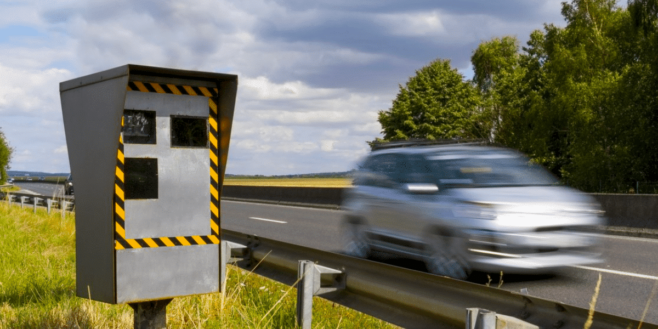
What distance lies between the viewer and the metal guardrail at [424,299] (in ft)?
11.2

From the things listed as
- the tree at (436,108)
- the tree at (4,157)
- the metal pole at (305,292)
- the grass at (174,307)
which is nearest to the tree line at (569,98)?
the tree at (436,108)

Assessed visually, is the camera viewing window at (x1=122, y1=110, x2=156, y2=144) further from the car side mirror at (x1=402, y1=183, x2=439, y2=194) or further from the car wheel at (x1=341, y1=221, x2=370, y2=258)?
the car wheel at (x1=341, y1=221, x2=370, y2=258)

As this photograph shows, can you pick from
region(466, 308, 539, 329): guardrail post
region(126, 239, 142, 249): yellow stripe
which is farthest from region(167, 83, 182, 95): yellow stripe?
region(466, 308, 539, 329): guardrail post

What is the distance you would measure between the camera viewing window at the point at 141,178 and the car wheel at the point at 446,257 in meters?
4.70

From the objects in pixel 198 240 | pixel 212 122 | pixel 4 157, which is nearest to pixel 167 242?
pixel 198 240

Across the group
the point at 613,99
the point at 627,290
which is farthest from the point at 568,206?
the point at 613,99

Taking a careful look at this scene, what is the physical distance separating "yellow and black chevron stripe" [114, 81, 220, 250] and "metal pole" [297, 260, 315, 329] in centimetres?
65

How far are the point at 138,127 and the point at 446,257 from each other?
499 centimetres

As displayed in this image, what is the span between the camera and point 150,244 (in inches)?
194

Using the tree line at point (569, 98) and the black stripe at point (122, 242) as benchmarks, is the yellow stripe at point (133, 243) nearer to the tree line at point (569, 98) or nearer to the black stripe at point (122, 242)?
the black stripe at point (122, 242)

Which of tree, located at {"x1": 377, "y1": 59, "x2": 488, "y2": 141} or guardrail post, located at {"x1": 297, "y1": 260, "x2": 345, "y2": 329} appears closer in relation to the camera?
guardrail post, located at {"x1": 297, "y1": 260, "x2": 345, "y2": 329}

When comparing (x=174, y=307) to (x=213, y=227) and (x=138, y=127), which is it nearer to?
(x=213, y=227)

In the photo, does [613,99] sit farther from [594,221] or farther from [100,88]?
[100,88]

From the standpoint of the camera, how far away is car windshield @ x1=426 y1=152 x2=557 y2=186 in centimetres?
944
